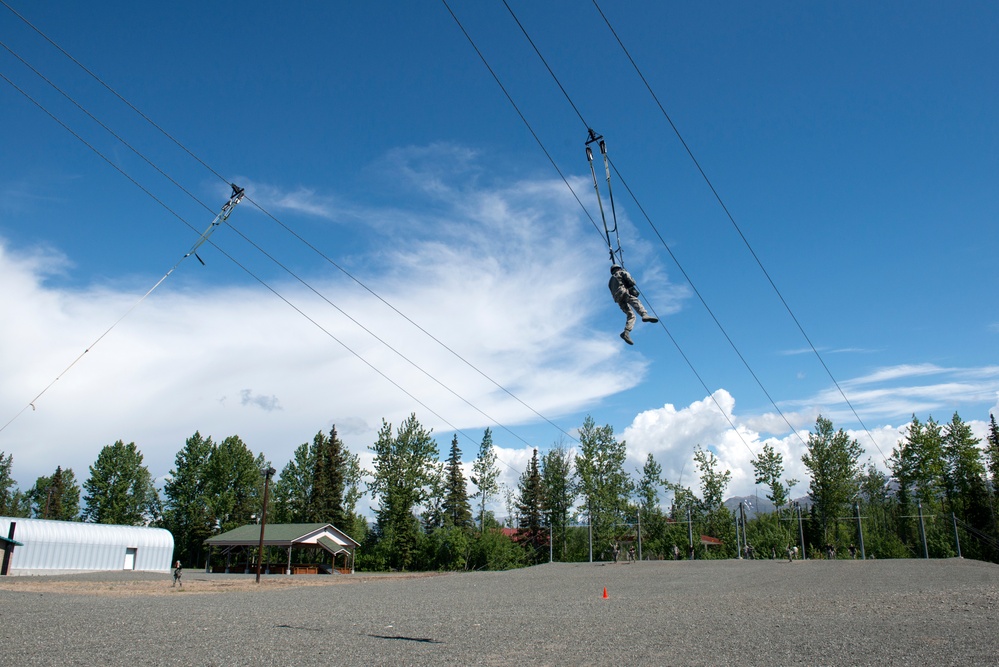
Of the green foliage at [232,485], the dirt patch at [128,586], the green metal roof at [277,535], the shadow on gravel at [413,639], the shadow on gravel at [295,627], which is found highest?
the green foliage at [232,485]

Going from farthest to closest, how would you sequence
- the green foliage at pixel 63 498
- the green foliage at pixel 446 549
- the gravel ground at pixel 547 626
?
the green foliage at pixel 63 498 < the green foliage at pixel 446 549 < the gravel ground at pixel 547 626

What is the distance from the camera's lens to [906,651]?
11.3 meters

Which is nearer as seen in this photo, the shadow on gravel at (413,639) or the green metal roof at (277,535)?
the shadow on gravel at (413,639)

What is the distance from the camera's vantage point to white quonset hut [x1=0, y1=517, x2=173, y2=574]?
42.1 m

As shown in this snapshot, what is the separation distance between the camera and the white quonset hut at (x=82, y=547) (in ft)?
138

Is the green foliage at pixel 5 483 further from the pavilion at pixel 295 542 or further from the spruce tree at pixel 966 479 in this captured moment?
the spruce tree at pixel 966 479

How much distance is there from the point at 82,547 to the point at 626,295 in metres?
49.7

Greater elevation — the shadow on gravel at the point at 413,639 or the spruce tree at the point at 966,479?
the spruce tree at the point at 966,479

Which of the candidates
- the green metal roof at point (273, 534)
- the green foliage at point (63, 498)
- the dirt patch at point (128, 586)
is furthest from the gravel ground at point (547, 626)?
the green foliage at point (63, 498)

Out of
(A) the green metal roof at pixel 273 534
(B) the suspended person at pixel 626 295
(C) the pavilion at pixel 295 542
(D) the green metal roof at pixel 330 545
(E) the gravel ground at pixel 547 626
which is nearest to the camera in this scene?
(E) the gravel ground at pixel 547 626

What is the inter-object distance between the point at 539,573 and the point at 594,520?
85.5 feet

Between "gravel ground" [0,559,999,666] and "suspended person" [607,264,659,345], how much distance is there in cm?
603

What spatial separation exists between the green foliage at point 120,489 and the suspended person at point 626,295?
86033 millimetres

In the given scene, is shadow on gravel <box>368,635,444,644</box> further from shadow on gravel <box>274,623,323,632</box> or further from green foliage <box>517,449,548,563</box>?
green foliage <box>517,449,548,563</box>
